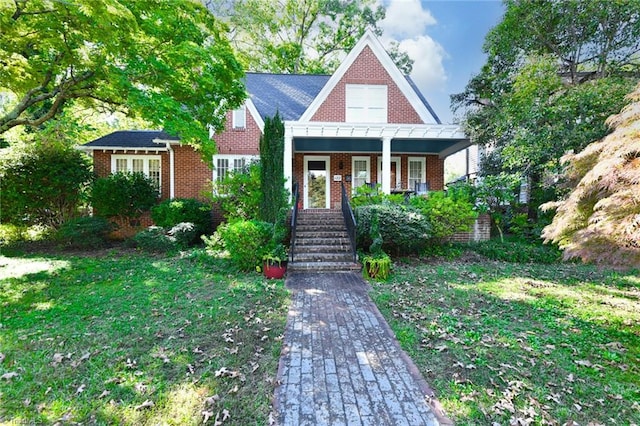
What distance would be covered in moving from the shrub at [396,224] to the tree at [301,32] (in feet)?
62.4

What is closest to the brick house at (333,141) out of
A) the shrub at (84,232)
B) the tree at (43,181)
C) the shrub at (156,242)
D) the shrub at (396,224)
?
the tree at (43,181)

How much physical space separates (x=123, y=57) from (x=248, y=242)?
562 centimetres

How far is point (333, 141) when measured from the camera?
12.1 m

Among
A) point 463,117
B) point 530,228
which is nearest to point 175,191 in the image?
point 463,117

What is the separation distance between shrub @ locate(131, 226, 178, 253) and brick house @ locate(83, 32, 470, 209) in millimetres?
3248

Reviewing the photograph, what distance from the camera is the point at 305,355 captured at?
135 inches

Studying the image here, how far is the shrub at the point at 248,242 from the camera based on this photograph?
719 cm

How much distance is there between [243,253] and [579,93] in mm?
10611

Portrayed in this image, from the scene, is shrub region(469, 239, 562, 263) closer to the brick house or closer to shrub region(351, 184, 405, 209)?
shrub region(351, 184, 405, 209)

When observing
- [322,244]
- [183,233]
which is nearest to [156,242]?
[183,233]

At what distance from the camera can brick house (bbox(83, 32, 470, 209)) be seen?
10891 mm

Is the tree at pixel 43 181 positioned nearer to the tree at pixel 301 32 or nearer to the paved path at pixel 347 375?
the paved path at pixel 347 375

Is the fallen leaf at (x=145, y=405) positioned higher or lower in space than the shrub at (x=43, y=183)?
lower

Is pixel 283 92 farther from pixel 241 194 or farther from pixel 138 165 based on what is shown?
pixel 138 165
